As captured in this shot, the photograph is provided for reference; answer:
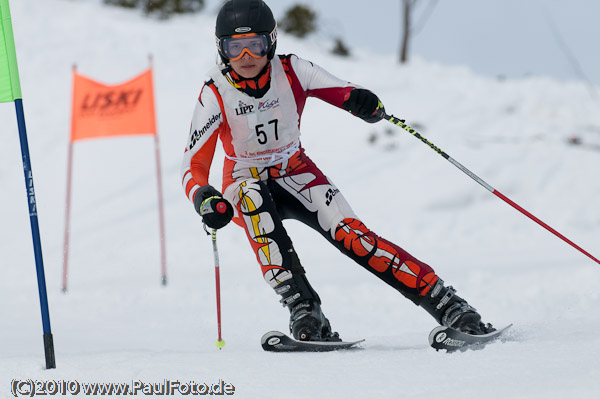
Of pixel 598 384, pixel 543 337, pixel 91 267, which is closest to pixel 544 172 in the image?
pixel 91 267

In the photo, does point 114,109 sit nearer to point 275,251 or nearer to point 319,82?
point 319,82

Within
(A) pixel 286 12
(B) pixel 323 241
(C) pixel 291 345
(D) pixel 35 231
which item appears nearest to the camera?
(D) pixel 35 231

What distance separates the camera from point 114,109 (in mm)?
8992

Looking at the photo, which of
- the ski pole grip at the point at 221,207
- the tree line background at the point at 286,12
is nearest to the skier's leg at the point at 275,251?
the ski pole grip at the point at 221,207

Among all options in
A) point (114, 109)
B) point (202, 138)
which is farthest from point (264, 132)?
point (114, 109)

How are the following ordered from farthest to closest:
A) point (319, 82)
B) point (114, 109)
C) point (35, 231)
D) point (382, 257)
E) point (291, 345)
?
point (114, 109)
point (319, 82)
point (382, 257)
point (291, 345)
point (35, 231)

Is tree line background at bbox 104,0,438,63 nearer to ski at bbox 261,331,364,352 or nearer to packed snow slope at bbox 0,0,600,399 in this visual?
packed snow slope at bbox 0,0,600,399

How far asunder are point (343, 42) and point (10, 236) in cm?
1293

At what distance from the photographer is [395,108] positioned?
48.8 ft

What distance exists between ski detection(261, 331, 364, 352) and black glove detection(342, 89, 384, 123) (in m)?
1.28

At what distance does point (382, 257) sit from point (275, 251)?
60 centimetres

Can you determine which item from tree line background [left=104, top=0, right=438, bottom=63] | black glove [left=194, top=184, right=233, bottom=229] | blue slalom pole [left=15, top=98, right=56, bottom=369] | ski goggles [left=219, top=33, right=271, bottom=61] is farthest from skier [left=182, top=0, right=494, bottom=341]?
tree line background [left=104, top=0, right=438, bottom=63]

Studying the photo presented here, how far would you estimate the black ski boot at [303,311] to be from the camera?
143 inches

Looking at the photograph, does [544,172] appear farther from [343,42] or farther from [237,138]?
[343,42]
